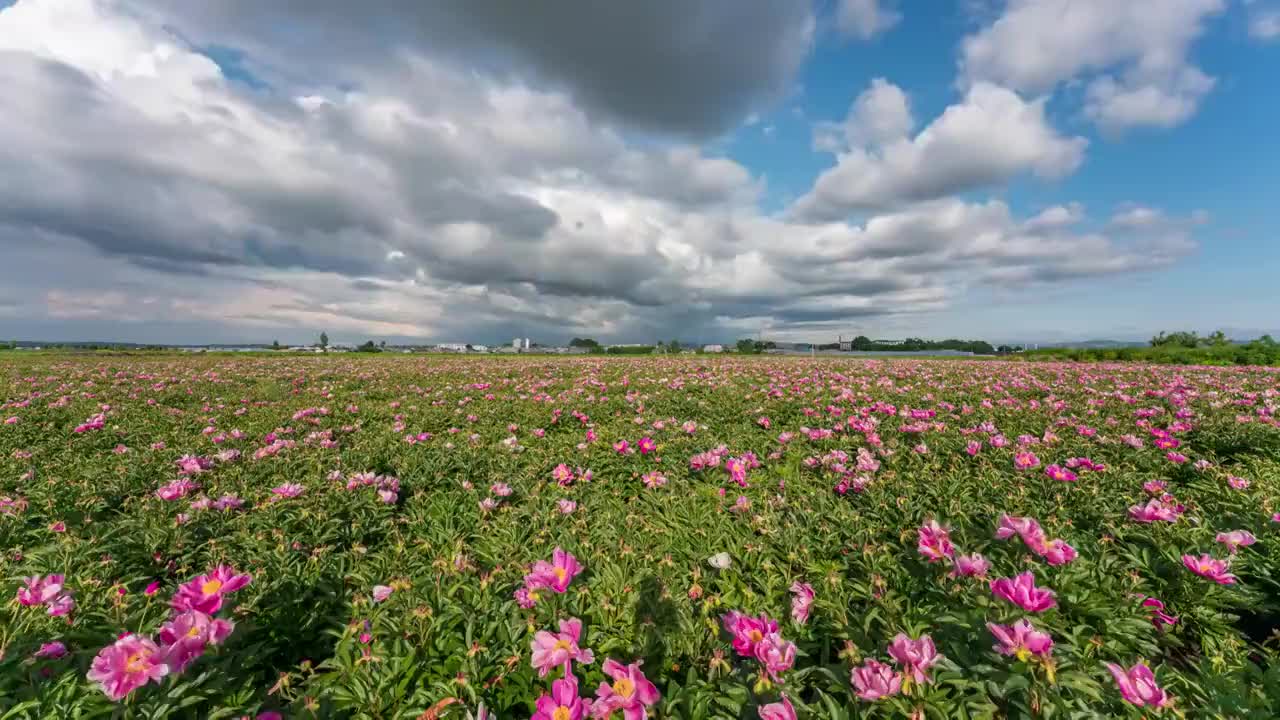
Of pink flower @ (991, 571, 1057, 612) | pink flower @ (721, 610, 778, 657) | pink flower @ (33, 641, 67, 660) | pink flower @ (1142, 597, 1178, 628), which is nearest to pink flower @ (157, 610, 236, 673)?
pink flower @ (33, 641, 67, 660)

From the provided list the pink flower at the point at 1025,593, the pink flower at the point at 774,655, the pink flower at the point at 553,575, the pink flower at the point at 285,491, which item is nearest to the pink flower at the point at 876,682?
the pink flower at the point at 774,655

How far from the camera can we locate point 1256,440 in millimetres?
4793

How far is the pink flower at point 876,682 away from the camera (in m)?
1.55

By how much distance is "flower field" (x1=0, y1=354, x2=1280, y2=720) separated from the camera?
1695mm

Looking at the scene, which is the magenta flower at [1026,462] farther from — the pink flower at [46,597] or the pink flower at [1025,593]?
the pink flower at [46,597]

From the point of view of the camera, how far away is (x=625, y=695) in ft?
5.28

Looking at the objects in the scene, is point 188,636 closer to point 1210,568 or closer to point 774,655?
point 774,655

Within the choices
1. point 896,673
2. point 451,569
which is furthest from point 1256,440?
point 451,569

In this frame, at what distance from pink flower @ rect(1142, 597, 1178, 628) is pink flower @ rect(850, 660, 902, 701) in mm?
1754

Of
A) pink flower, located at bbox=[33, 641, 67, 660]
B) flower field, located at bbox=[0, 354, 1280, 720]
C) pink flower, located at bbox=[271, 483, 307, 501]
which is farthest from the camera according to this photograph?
pink flower, located at bbox=[271, 483, 307, 501]

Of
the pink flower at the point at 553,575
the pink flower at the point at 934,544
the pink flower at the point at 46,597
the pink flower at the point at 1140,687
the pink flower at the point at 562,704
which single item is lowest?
the pink flower at the point at 562,704

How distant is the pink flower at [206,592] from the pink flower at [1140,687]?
333 centimetres

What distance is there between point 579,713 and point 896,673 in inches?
43.6

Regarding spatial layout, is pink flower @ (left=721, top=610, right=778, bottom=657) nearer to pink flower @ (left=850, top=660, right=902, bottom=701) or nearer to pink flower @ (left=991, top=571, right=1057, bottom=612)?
pink flower @ (left=850, top=660, right=902, bottom=701)
